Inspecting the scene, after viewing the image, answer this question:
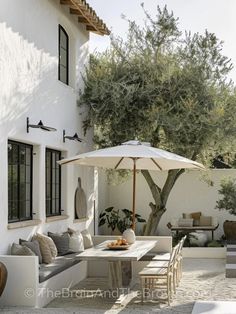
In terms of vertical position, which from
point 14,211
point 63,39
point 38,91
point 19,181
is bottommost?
point 14,211

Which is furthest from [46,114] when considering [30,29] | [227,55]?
[227,55]

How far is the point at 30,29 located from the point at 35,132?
2.09 m

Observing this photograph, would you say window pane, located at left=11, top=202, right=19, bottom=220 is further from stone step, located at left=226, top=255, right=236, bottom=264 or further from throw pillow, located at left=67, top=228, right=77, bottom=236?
stone step, located at left=226, top=255, right=236, bottom=264

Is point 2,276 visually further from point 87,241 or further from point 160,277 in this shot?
point 87,241

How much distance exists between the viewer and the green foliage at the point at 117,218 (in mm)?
22061

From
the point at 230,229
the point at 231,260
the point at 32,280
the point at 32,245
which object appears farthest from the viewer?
the point at 230,229

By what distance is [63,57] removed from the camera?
15.8 meters

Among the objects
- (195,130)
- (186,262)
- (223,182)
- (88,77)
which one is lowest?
(186,262)

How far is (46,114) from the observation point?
45.0 ft

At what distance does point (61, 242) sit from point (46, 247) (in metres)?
1.25

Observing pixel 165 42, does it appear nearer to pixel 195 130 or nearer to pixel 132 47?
pixel 132 47

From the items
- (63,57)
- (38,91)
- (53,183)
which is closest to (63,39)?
(63,57)

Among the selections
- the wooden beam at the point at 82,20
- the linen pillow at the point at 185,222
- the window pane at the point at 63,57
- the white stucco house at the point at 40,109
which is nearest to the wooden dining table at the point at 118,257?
the white stucco house at the point at 40,109

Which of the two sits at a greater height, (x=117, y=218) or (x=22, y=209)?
(x=22, y=209)
